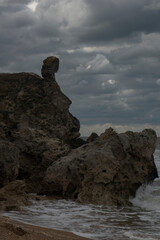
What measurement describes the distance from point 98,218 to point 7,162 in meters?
3.01

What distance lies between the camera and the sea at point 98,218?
6.77 meters

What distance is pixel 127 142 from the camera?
1209 centimetres

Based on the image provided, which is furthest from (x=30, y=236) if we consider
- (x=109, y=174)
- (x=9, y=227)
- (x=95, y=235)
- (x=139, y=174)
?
(x=139, y=174)

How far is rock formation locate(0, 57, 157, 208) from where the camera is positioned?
1079cm

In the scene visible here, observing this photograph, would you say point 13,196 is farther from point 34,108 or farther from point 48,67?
point 48,67

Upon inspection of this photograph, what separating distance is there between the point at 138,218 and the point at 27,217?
2.76 meters

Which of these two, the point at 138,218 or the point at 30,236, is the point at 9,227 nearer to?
the point at 30,236

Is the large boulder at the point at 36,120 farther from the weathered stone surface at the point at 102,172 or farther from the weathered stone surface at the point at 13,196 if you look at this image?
the weathered stone surface at the point at 13,196

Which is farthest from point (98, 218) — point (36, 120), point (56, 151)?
point (36, 120)

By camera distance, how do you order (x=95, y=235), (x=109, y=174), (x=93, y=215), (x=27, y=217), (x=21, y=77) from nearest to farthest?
(x=95, y=235) < (x=27, y=217) < (x=93, y=215) < (x=109, y=174) < (x=21, y=77)

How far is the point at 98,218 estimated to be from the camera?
27.3ft

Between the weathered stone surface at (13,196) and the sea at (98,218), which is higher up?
the weathered stone surface at (13,196)

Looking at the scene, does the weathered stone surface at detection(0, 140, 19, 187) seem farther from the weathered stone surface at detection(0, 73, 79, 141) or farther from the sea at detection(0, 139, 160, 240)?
the weathered stone surface at detection(0, 73, 79, 141)

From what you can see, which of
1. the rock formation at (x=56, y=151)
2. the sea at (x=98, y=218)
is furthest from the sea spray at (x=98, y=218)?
the rock formation at (x=56, y=151)
